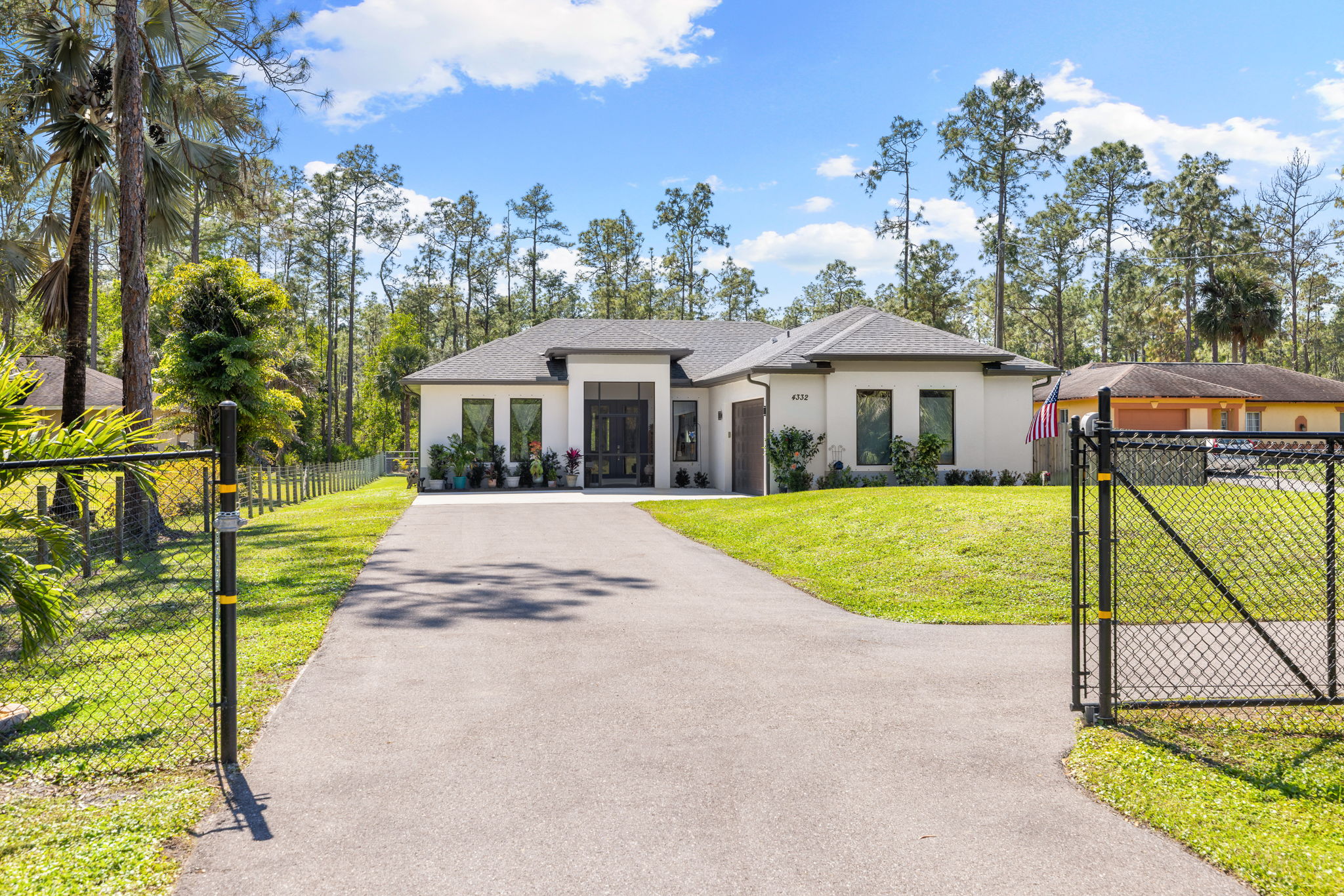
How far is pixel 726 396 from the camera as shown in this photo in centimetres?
2422

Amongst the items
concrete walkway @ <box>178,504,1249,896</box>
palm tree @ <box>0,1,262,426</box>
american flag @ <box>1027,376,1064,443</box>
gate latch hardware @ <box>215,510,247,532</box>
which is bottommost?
concrete walkway @ <box>178,504,1249,896</box>

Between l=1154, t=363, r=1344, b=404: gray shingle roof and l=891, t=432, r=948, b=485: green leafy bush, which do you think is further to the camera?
l=1154, t=363, r=1344, b=404: gray shingle roof

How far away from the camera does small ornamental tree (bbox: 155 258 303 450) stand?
1839 cm

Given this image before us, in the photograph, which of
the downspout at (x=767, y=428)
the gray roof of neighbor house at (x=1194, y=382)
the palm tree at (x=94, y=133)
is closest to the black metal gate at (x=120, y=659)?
the palm tree at (x=94, y=133)

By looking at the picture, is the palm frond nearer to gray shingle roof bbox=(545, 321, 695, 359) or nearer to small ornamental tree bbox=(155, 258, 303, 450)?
small ornamental tree bbox=(155, 258, 303, 450)

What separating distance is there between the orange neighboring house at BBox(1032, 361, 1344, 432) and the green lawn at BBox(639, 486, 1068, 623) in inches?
473

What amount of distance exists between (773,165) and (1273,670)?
27.7 metres

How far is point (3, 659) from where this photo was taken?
21.7 feet

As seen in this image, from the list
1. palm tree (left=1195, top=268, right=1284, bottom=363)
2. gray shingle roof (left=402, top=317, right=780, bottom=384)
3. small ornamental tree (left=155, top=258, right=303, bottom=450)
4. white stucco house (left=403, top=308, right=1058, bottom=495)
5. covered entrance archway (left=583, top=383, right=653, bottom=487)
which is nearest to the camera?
small ornamental tree (left=155, top=258, right=303, bottom=450)

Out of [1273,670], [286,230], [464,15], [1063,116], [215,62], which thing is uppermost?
[1063,116]

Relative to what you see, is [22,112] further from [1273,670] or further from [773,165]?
[773,165]

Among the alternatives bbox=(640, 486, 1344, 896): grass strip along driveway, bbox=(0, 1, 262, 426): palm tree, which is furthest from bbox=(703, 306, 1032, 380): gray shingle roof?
bbox=(0, 1, 262, 426): palm tree

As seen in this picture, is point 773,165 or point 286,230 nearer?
point 286,230

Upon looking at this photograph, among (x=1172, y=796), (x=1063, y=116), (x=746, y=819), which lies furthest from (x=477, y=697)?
(x=1063, y=116)
